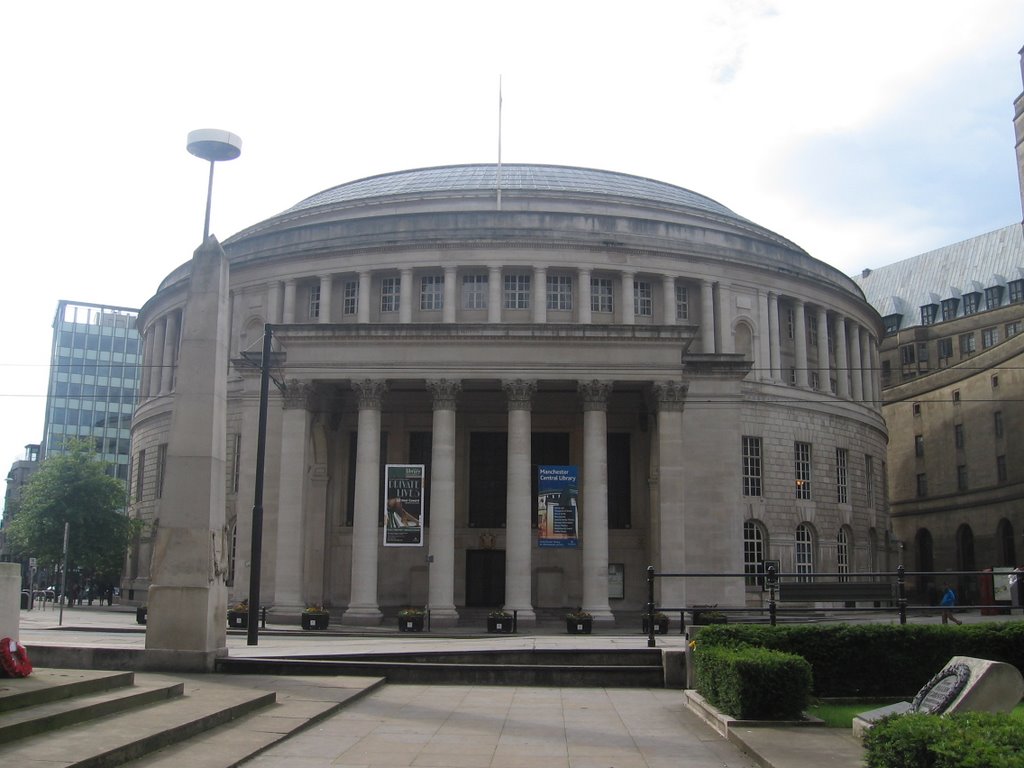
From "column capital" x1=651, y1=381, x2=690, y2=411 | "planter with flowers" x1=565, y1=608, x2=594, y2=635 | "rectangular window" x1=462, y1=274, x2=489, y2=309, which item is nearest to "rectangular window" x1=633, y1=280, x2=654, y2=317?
"rectangular window" x1=462, y1=274, x2=489, y2=309

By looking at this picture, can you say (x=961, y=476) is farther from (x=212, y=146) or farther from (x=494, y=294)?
(x=212, y=146)

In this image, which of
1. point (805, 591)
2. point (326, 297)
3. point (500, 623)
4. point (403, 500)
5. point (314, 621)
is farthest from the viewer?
point (326, 297)

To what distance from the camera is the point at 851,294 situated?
6519cm

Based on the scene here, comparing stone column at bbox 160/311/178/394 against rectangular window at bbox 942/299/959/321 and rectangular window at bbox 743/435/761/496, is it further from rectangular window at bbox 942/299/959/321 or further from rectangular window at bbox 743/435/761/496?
rectangular window at bbox 942/299/959/321

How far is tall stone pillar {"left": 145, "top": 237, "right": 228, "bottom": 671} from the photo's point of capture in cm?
1814

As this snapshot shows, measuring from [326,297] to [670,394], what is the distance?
2244 centimetres

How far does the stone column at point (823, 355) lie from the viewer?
61.4 metres

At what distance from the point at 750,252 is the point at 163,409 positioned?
38.3 metres

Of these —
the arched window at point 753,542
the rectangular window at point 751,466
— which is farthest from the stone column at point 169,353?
the arched window at point 753,542

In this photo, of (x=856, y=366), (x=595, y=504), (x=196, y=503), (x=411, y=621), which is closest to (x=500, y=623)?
(x=411, y=621)

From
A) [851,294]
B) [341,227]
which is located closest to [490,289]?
[341,227]

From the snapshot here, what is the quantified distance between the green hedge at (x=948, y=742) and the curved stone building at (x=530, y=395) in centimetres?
3045

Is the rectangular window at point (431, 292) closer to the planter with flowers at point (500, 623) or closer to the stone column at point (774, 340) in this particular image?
the stone column at point (774, 340)

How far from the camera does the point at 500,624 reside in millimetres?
37281
